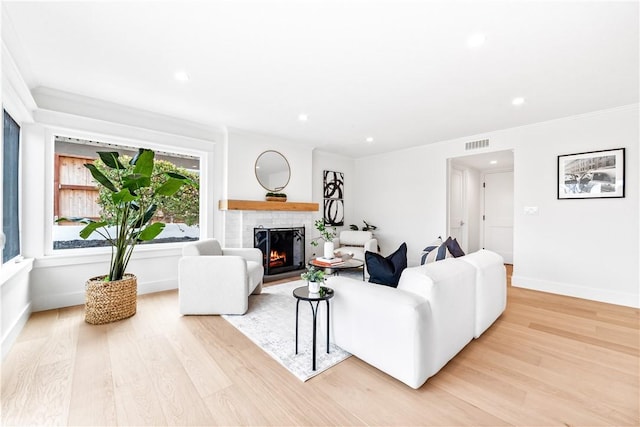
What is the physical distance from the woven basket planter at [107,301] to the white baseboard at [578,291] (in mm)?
5145

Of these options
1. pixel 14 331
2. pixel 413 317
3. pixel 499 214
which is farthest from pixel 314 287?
pixel 499 214

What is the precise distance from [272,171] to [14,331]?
3.55 m

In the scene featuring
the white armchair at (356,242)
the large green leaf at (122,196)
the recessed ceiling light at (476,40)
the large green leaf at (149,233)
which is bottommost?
the white armchair at (356,242)

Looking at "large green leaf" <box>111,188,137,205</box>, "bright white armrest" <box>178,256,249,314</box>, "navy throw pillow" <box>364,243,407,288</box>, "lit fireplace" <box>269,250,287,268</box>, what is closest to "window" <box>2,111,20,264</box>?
"large green leaf" <box>111,188,137,205</box>

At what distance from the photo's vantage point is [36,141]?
2.96m

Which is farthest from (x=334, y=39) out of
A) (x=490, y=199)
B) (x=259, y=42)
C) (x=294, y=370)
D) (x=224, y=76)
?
(x=490, y=199)

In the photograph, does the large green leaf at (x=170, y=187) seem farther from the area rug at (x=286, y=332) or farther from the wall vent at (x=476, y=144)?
the wall vent at (x=476, y=144)

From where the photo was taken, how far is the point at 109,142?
350 cm

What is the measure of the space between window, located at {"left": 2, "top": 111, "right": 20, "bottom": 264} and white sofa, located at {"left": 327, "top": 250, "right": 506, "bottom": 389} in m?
3.04

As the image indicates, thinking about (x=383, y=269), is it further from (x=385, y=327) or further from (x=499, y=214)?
(x=499, y=214)

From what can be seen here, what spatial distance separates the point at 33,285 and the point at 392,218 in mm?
5444

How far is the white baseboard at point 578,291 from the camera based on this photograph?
10.9ft

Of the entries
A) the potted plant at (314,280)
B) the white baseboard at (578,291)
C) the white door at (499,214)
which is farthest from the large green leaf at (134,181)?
the white door at (499,214)

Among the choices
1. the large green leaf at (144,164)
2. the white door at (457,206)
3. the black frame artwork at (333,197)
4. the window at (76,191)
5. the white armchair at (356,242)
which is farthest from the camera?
the black frame artwork at (333,197)
